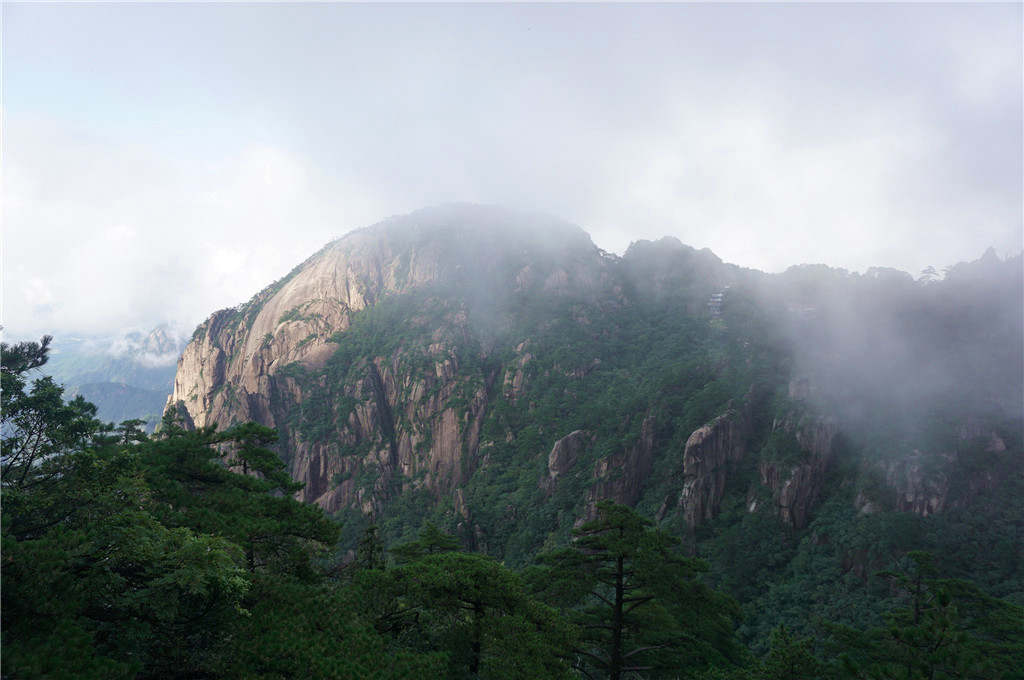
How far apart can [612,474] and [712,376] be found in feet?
100

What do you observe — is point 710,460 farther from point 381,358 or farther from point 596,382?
point 381,358

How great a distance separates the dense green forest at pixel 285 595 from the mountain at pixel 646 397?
122ft

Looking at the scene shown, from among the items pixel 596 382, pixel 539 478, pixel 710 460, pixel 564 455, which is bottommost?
pixel 539 478

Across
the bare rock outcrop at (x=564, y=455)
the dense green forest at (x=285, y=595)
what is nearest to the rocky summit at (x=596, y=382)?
the bare rock outcrop at (x=564, y=455)

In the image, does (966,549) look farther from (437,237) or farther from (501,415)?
(437,237)

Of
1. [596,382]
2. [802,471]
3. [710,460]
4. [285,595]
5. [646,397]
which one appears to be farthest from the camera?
[596,382]

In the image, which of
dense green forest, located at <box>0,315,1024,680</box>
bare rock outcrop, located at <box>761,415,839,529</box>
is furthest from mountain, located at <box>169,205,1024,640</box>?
dense green forest, located at <box>0,315,1024,680</box>

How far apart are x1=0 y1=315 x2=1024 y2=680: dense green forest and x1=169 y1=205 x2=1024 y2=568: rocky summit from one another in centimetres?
4404

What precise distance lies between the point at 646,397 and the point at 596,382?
18.7 m

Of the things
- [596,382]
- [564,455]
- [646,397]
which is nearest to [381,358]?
[564,455]

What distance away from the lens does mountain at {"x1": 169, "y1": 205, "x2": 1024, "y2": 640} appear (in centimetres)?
6294

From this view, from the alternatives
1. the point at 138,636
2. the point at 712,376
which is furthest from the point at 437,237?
the point at 138,636

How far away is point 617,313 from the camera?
474ft

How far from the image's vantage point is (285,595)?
54.2ft
